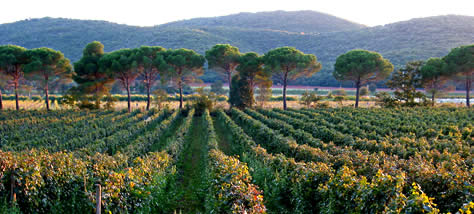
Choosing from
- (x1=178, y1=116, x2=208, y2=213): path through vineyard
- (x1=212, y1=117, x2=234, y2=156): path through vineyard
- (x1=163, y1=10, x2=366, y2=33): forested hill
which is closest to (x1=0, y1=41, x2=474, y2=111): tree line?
(x1=212, y1=117, x2=234, y2=156): path through vineyard

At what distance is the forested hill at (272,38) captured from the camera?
93.1 m

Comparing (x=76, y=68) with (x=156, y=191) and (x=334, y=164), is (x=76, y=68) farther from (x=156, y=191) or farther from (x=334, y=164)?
(x=334, y=164)

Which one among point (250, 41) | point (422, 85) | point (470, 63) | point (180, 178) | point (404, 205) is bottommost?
point (180, 178)

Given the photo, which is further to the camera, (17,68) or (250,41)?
(250,41)

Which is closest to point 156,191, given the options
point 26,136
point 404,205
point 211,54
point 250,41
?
point 404,205

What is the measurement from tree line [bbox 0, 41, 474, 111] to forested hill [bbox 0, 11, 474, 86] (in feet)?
151

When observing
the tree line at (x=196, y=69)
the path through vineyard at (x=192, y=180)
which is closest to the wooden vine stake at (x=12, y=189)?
the path through vineyard at (x=192, y=180)

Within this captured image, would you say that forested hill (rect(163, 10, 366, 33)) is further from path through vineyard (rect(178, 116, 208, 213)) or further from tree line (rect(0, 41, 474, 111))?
→ path through vineyard (rect(178, 116, 208, 213))

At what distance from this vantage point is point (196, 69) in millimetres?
39250

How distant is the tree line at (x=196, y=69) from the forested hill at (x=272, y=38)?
46.0 metres

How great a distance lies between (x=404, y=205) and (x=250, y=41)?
12958 cm

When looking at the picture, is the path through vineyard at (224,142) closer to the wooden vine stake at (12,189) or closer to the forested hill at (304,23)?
the wooden vine stake at (12,189)

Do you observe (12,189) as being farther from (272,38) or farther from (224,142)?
(272,38)

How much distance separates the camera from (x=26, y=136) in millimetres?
17516
